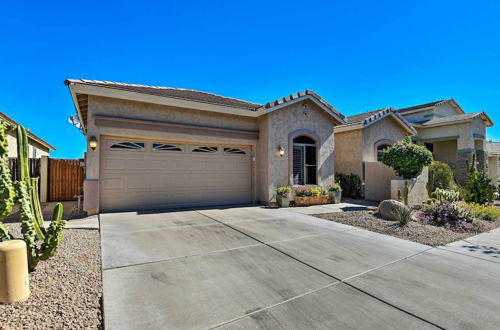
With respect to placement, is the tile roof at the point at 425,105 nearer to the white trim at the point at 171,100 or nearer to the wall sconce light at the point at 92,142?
the white trim at the point at 171,100

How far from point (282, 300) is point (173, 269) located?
1.87 meters

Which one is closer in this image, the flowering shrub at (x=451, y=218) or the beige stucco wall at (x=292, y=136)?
the flowering shrub at (x=451, y=218)

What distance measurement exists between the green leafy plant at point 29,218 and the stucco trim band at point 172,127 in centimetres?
502

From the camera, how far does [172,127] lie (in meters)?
9.48

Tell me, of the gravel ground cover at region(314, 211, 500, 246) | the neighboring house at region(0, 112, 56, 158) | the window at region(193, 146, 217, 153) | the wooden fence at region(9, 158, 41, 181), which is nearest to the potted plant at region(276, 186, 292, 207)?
the gravel ground cover at region(314, 211, 500, 246)

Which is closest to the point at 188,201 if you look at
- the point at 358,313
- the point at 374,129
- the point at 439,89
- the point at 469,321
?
the point at 358,313

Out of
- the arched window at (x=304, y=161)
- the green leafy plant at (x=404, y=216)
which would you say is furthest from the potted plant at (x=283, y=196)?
the green leafy plant at (x=404, y=216)

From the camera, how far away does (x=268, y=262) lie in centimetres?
423

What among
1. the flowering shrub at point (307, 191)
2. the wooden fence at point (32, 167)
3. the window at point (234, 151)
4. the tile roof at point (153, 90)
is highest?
the tile roof at point (153, 90)

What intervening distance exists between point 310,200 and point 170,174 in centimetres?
635

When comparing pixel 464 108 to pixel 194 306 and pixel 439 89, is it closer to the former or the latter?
pixel 439 89

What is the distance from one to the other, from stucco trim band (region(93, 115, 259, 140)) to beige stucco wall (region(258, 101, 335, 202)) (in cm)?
112

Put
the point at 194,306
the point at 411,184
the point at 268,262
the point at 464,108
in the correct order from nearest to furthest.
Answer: the point at 194,306, the point at 268,262, the point at 411,184, the point at 464,108

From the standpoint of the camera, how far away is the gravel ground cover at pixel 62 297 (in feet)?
8.21
